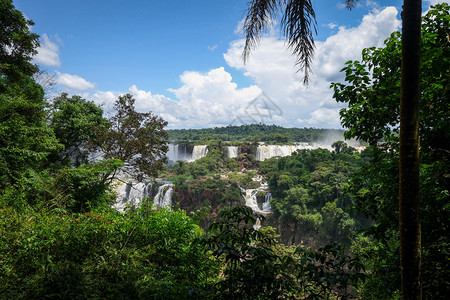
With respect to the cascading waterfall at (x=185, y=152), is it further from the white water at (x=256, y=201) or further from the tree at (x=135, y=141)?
the tree at (x=135, y=141)

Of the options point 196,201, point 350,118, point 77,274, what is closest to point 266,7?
point 350,118

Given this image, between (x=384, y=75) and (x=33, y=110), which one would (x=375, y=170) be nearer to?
(x=384, y=75)

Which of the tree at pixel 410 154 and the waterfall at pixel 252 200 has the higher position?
the tree at pixel 410 154

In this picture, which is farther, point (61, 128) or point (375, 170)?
point (61, 128)

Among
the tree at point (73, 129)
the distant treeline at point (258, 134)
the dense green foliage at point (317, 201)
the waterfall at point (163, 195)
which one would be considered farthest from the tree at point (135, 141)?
the distant treeline at point (258, 134)

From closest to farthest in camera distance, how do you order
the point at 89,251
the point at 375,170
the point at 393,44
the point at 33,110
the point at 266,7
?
the point at 266,7 < the point at 89,251 < the point at 375,170 < the point at 393,44 < the point at 33,110

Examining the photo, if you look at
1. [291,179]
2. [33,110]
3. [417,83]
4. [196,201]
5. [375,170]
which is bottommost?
[196,201]

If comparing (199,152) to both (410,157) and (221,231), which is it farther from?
(410,157)

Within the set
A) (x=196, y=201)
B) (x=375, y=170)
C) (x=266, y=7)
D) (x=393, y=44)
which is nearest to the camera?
(x=266, y=7)
